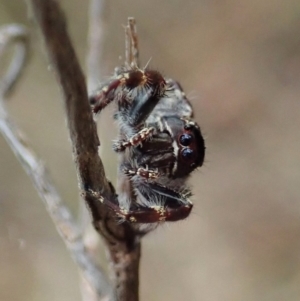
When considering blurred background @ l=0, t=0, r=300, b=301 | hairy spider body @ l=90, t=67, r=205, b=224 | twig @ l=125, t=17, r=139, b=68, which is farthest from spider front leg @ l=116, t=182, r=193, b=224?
blurred background @ l=0, t=0, r=300, b=301

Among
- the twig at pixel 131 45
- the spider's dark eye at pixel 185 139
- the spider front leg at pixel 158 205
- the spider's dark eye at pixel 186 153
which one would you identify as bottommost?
the spider front leg at pixel 158 205

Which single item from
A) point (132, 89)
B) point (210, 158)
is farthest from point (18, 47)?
point (210, 158)

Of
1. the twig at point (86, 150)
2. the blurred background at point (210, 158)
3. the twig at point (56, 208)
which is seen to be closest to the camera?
the twig at point (86, 150)

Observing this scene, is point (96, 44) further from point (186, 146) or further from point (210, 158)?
point (210, 158)

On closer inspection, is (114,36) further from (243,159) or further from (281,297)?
(281,297)

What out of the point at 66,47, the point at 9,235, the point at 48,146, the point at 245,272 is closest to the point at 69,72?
the point at 66,47

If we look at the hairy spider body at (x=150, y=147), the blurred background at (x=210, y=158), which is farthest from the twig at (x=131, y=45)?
the blurred background at (x=210, y=158)

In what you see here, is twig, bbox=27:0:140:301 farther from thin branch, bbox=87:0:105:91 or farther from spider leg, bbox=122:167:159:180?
thin branch, bbox=87:0:105:91

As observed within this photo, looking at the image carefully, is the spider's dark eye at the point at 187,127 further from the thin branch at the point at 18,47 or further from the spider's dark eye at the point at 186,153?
the thin branch at the point at 18,47
